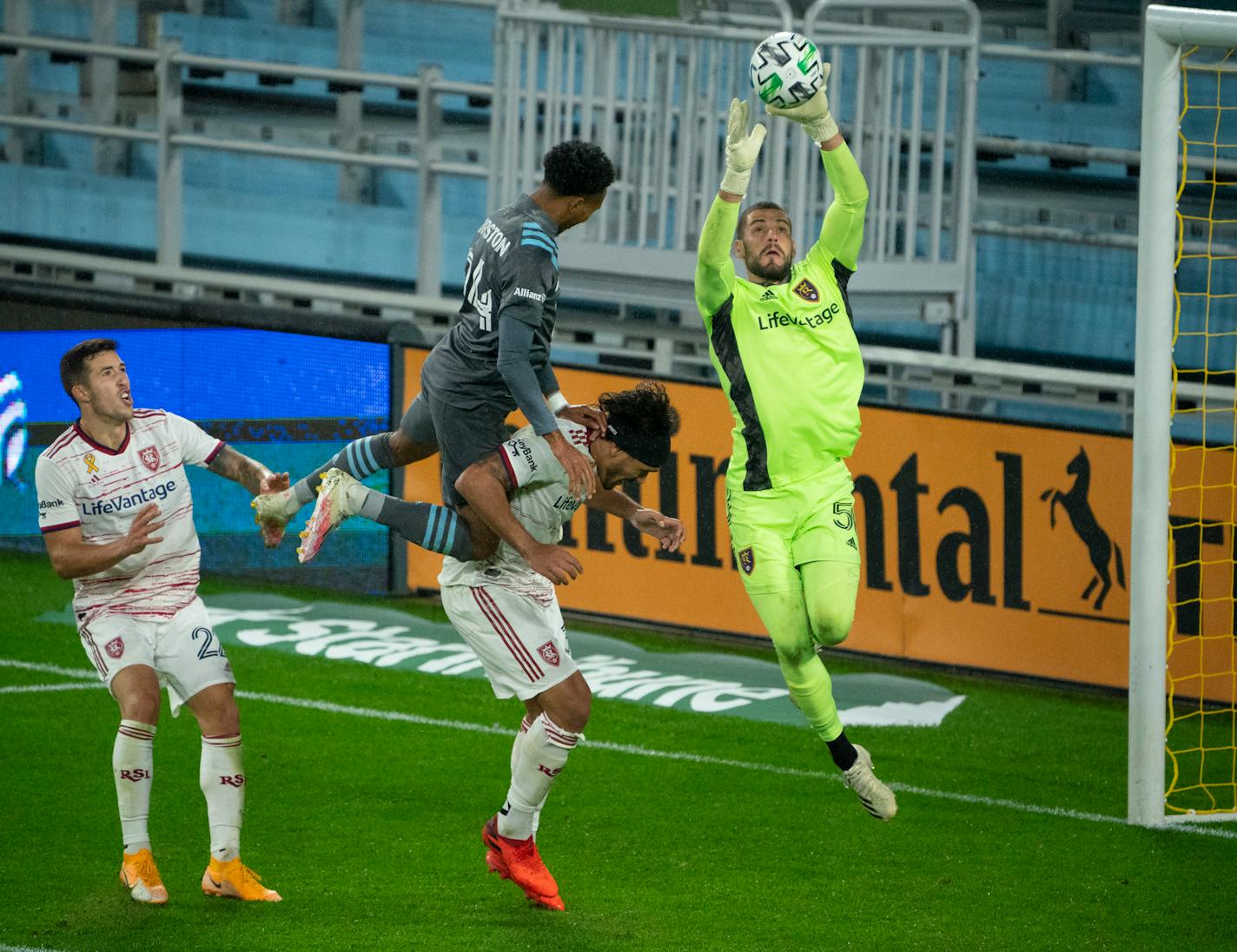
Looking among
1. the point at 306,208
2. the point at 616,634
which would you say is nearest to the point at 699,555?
the point at 616,634

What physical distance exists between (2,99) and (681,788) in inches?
367

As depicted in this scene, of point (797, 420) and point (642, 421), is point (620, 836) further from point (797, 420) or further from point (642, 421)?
point (642, 421)

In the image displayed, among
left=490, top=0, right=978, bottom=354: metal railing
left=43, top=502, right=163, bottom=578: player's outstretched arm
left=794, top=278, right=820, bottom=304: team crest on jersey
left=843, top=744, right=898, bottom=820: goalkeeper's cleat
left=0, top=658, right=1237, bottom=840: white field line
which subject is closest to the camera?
left=43, top=502, right=163, bottom=578: player's outstretched arm

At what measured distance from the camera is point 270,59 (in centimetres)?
1565

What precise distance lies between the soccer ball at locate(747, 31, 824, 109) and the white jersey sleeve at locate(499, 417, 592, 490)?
1.30m

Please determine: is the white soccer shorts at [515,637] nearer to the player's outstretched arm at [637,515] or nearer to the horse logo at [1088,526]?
the player's outstretched arm at [637,515]

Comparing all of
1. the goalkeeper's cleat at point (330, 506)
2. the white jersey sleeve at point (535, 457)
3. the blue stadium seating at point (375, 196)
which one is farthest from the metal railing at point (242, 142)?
the white jersey sleeve at point (535, 457)

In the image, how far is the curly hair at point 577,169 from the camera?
6.07m

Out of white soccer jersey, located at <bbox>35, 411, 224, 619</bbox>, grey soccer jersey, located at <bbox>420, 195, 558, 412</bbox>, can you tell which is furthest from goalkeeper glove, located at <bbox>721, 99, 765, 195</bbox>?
white soccer jersey, located at <bbox>35, 411, 224, 619</bbox>

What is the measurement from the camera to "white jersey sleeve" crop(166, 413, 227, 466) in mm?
6344

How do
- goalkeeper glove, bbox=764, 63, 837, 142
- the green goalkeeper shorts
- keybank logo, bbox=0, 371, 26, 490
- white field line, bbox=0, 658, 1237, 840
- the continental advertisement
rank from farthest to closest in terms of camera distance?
keybank logo, bbox=0, 371, 26, 490 → the continental advertisement → white field line, bbox=0, 658, 1237, 840 → the green goalkeeper shorts → goalkeeper glove, bbox=764, 63, 837, 142

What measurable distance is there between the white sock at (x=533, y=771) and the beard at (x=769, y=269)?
177 centimetres

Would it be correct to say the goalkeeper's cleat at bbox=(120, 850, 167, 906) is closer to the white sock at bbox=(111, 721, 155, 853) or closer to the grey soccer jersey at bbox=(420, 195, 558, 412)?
the white sock at bbox=(111, 721, 155, 853)

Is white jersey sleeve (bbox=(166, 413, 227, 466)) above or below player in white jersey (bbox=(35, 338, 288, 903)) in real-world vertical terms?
above
